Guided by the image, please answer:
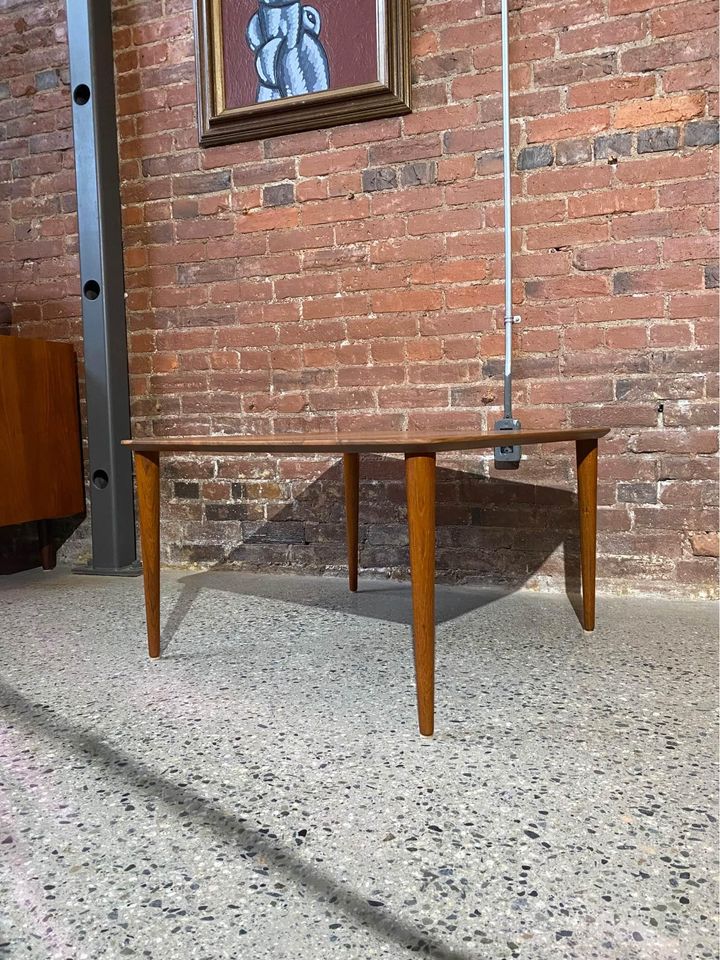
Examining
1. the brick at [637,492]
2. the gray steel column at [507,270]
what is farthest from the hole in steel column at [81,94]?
the brick at [637,492]

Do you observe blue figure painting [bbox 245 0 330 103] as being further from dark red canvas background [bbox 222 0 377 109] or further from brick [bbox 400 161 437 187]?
brick [bbox 400 161 437 187]

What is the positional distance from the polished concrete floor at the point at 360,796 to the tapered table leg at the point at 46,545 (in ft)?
3.23

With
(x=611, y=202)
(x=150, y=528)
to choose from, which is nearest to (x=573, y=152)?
(x=611, y=202)

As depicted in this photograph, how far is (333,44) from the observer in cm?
211

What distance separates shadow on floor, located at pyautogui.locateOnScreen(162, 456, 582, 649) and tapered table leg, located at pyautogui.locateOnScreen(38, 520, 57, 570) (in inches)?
24.8

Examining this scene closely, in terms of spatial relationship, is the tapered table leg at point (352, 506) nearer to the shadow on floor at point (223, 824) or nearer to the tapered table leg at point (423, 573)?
the tapered table leg at point (423, 573)

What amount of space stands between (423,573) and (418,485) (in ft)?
0.48

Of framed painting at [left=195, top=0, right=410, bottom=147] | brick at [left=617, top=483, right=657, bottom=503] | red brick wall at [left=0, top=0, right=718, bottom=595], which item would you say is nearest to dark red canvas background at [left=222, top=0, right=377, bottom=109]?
framed painting at [left=195, top=0, right=410, bottom=147]

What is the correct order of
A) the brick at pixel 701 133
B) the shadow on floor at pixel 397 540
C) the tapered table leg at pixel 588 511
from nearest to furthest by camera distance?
the tapered table leg at pixel 588 511 < the brick at pixel 701 133 < the shadow on floor at pixel 397 540

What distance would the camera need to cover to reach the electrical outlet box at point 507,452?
1.92m

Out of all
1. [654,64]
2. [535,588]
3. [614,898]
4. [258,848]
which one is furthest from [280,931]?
[654,64]

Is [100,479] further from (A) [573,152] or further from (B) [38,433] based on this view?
(A) [573,152]

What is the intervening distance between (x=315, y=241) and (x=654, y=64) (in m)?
1.06

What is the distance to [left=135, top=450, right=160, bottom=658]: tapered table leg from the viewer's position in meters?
1.48
